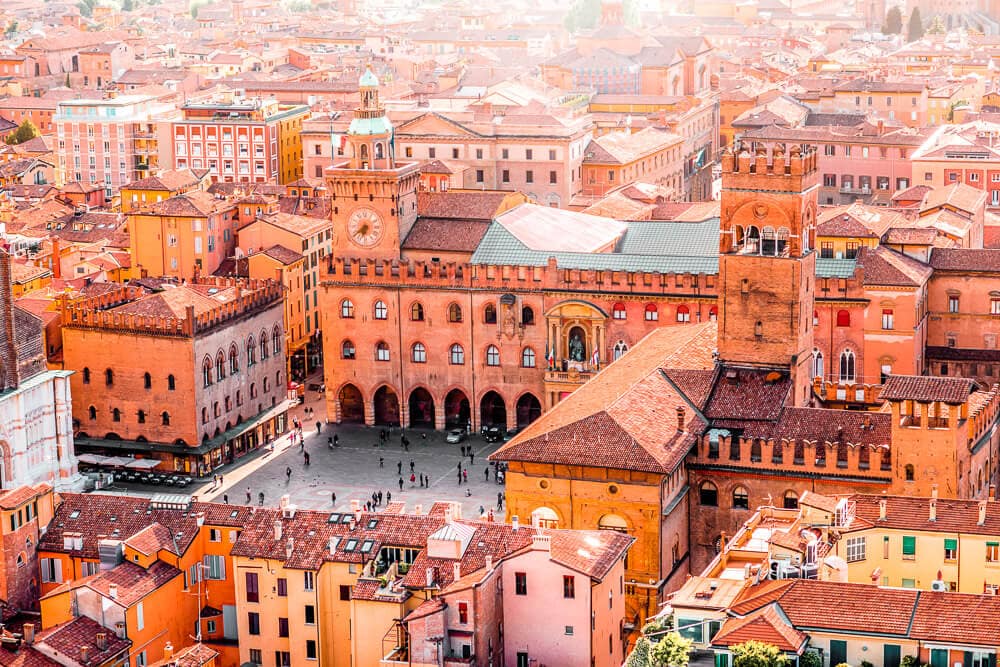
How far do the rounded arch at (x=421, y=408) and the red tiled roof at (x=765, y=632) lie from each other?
46760mm

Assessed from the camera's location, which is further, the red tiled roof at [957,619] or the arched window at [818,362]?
the arched window at [818,362]

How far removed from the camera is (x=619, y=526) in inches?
2721

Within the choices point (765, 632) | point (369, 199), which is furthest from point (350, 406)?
point (765, 632)

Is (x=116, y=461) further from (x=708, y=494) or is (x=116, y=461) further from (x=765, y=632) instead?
(x=765, y=632)

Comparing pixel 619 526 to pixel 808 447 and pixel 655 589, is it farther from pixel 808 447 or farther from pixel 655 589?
pixel 808 447

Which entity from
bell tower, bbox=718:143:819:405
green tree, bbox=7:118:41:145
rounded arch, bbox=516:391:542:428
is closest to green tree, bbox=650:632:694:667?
bell tower, bbox=718:143:819:405

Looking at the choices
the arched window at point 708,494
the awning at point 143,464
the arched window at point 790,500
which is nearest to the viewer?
the arched window at point 790,500

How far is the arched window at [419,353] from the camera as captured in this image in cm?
9906

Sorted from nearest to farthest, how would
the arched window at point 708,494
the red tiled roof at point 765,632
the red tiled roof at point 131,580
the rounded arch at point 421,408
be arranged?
1. the red tiled roof at point 765,632
2. the red tiled roof at point 131,580
3. the arched window at point 708,494
4. the rounded arch at point 421,408

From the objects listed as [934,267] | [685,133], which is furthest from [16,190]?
[934,267]

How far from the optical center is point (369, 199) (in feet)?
331

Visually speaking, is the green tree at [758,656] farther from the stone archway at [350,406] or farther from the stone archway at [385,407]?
the stone archway at [350,406]

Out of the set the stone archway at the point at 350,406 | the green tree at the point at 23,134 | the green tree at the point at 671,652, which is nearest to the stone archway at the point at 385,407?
the stone archway at the point at 350,406

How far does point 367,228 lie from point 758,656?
52757 mm
